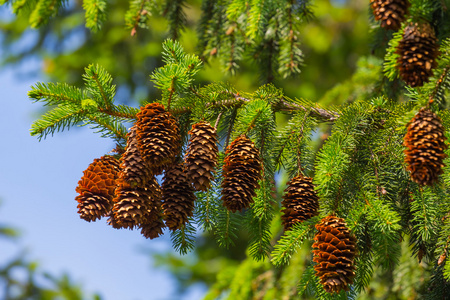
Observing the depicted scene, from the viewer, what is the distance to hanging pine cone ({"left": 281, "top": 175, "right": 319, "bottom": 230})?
1496mm

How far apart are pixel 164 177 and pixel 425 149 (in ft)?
2.44

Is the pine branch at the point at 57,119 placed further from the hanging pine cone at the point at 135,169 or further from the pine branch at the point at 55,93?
the hanging pine cone at the point at 135,169

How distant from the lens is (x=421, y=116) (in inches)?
52.0

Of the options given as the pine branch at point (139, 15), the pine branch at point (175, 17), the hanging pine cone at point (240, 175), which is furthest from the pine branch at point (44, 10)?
the hanging pine cone at point (240, 175)

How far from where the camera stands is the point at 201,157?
1.39 meters

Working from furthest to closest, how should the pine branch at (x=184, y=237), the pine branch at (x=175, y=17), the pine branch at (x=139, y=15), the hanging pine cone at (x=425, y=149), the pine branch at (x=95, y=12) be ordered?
the pine branch at (x=175, y=17)
the pine branch at (x=139, y=15)
the pine branch at (x=95, y=12)
the pine branch at (x=184, y=237)
the hanging pine cone at (x=425, y=149)

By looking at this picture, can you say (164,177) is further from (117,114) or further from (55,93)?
(55,93)

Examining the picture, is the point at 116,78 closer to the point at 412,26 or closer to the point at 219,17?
the point at 219,17

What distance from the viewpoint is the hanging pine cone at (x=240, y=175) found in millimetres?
1384

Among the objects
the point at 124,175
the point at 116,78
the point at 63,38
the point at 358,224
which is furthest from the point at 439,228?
the point at 63,38

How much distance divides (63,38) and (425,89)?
523 centimetres

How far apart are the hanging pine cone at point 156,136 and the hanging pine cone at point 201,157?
6 centimetres

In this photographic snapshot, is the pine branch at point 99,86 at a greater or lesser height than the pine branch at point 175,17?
lesser

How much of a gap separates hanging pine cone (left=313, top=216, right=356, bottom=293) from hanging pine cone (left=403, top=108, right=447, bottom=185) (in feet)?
0.79
